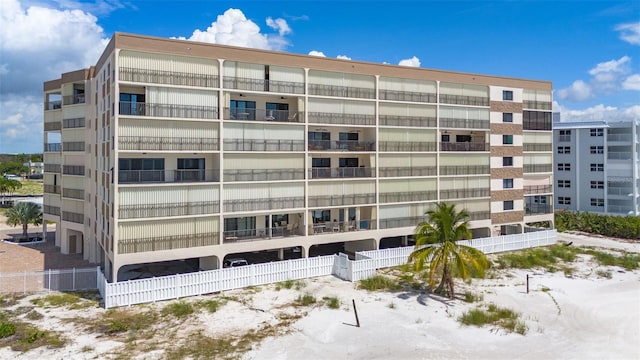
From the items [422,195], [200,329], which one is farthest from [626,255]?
[200,329]

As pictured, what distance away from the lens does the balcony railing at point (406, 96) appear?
129 ft

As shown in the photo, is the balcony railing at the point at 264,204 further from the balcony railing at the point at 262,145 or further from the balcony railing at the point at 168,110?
the balcony railing at the point at 168,110

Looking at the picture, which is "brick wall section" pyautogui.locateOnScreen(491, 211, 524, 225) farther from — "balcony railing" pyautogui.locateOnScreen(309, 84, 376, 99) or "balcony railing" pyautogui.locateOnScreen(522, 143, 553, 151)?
"balcony railing" pyautogui.locateOnScreen(309, 84, 376, 99)

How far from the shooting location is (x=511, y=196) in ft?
151

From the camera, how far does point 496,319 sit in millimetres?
25500

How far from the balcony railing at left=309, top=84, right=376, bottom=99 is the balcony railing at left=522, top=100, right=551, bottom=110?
18.7m

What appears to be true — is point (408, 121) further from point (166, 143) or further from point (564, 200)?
point (564, 200)

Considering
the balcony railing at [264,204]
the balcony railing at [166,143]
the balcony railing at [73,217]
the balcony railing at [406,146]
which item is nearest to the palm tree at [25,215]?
the balcony railing at [73,217]

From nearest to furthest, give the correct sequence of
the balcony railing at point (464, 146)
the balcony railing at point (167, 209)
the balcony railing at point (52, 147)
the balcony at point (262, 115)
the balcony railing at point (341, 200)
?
the balcony railing at point (167, 209), the balcony at point (262, 115), the balcony railing at point (341, 200), the balcony railing at point (464, 146), the balcony railing at point (52, 147)

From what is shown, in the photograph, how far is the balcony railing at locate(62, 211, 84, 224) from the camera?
133ft

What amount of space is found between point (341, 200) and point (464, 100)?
16083mm

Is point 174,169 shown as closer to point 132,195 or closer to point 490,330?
point 132,195

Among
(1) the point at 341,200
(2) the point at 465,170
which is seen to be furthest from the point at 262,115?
(2) the point at 465,170

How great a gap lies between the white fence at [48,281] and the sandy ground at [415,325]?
2188 millimetres
